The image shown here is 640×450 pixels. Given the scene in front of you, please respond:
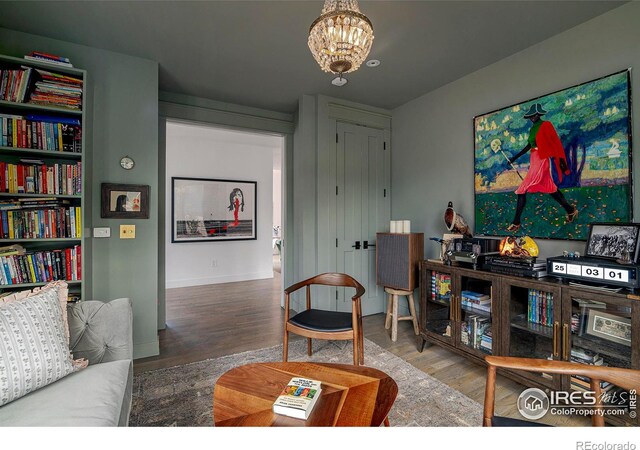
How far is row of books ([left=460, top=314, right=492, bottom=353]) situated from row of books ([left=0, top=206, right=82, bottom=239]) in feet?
10.1

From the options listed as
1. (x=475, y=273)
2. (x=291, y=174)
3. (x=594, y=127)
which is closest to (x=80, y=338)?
(x=475, y=273)

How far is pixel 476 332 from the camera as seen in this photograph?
2.35 metres

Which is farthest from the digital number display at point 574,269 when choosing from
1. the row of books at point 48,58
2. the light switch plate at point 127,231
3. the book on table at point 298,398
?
the row of books at point 48,58

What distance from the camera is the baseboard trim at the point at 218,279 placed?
5.37 metres

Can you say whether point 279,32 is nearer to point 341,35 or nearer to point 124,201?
point 341,35

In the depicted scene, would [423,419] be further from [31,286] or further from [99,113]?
[99,113]

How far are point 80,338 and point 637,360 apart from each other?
2.92 metres

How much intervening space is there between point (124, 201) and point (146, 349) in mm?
1330

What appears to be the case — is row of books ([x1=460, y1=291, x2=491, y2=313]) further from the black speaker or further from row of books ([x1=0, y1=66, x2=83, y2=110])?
row of books ([x1=0, y1=66, x2=83, y2=110])

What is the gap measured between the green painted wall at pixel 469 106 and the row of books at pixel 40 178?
10.6ft

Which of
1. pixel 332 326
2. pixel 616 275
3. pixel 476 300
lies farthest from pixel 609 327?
pixel 332 326

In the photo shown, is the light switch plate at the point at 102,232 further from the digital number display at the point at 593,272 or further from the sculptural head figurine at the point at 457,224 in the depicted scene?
the digital number display at the point at 593,272

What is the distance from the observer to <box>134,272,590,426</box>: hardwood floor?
7.11 ft

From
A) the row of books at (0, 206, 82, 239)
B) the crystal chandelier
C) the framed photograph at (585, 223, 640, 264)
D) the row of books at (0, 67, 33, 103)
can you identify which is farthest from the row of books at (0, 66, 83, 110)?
the framed photograph at (585, 223, 640, 264)
